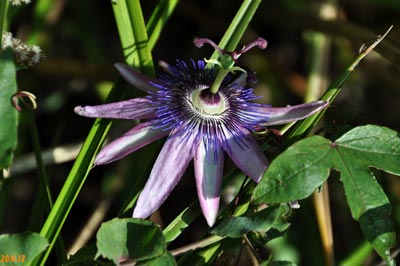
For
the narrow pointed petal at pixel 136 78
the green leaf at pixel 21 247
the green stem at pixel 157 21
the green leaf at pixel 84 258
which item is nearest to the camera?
the green leaf at pixel 21 247

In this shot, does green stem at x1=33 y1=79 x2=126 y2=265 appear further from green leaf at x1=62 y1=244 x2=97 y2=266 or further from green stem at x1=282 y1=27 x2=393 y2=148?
green stem at x1=282 y1=27 x2=393 y2=148

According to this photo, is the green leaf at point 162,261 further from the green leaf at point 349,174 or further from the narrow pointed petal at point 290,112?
the narrow pointed petal at point 290,112

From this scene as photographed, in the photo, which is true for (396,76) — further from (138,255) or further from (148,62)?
(138,255)

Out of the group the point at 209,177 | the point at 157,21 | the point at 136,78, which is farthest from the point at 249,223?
the point at 157,21

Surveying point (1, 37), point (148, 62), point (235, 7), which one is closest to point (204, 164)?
point (148, 62)

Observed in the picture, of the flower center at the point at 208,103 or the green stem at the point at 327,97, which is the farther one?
the flower center at the point at 208,103

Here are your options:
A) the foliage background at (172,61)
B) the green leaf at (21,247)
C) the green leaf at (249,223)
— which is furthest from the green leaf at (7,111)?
the foliage background at (172,61)
